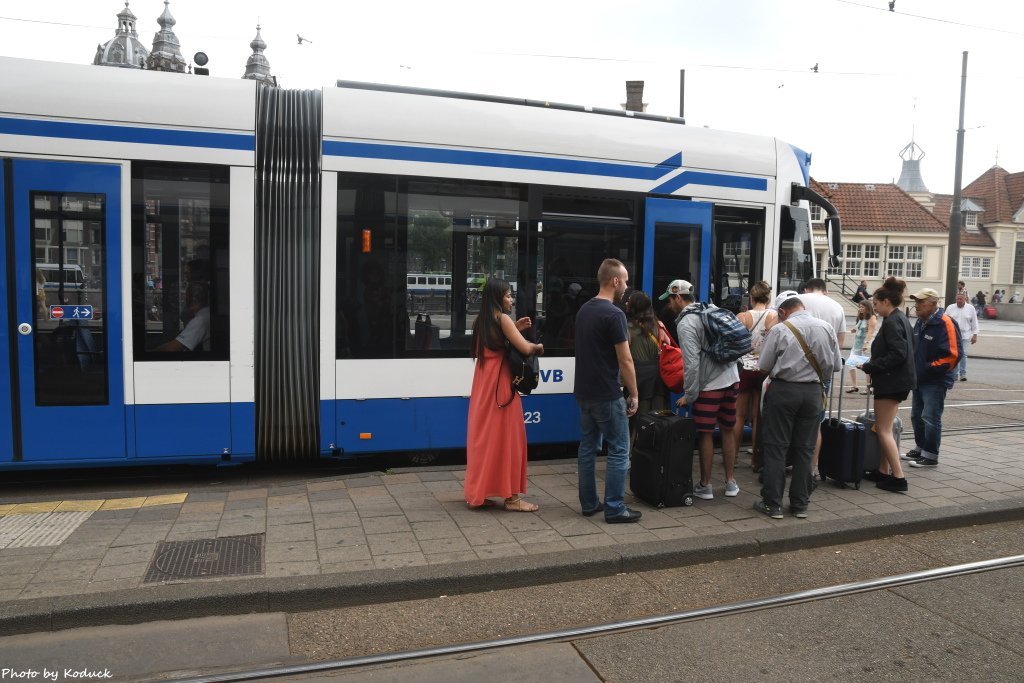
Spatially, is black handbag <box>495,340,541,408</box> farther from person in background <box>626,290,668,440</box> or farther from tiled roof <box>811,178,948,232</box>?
tiled roof <box>811,178,948,232</box>

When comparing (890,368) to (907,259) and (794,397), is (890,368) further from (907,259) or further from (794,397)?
(907,259)

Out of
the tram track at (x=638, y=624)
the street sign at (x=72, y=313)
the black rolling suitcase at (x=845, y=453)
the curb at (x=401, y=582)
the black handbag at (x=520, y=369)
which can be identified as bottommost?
the tram track at (x=638, y=624)

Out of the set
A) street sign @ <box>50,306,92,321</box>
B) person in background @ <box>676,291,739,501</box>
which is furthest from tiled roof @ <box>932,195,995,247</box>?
street sign @ <box>50,306,92,321</box>

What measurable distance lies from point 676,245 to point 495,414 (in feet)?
9.73

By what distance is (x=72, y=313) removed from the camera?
586cm

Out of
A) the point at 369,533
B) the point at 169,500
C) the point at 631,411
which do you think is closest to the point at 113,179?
the point at 169,500

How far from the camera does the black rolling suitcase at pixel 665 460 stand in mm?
5848

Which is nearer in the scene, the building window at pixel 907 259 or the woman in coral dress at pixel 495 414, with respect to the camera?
the woman in coral dress at pixel 495 414

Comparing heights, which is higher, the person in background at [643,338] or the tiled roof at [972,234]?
the tiled roof at [972,234]

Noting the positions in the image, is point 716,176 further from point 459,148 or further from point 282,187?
point 282,187

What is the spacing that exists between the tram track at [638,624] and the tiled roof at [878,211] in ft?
170

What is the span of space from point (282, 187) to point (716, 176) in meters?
4.08

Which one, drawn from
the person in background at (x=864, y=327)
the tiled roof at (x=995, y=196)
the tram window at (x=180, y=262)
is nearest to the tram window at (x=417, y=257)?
the tram window at (x=180, y=262)

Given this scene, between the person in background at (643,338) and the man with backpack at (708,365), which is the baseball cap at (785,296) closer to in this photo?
the man with backpack at (708,365)
